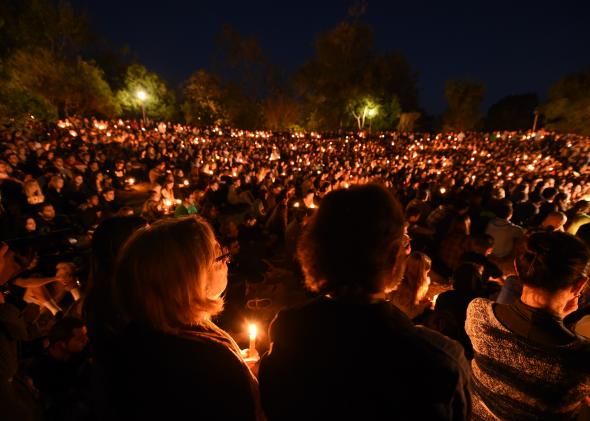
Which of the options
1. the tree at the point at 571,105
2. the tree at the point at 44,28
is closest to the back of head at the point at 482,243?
the tree at the point at 571,105

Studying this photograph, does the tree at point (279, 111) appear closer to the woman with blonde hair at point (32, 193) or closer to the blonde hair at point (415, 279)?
the woman with blonde hair at point (32, 193)

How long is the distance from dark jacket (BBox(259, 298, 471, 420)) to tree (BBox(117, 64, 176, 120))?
45731 mm

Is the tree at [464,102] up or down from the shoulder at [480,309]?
up

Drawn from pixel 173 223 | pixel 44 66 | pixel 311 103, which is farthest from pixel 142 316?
pixel 311 103

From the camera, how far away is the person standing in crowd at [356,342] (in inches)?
34.9

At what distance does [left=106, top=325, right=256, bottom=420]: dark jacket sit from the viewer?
1.07m

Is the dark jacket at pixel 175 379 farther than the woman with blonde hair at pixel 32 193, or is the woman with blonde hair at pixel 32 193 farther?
the woman with blonde hair at pixel 32 193

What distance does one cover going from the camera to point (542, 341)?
1476 mm

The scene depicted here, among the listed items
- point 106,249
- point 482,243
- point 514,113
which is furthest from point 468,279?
point 514,113

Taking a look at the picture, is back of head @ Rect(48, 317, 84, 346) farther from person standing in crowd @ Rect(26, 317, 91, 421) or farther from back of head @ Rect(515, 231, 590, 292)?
back of head @ Rect(515, 231, 590, 292)

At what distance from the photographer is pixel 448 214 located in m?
6.48

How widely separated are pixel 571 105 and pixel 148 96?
4536 centimetres

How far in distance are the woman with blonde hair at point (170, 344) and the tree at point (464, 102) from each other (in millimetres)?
56103

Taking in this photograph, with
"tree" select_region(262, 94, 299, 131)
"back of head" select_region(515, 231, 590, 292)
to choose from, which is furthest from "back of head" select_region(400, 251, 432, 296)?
"tree" select_region(262, 94, 299, 131)
